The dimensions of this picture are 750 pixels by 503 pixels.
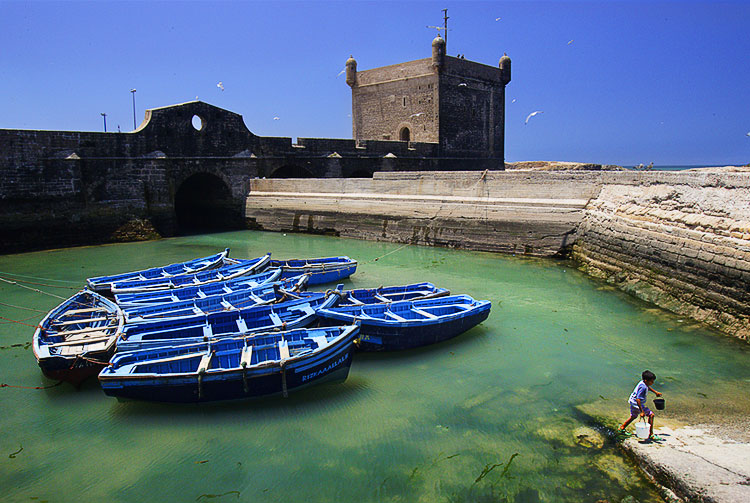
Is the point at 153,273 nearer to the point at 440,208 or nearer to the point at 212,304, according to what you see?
the point at 212,304

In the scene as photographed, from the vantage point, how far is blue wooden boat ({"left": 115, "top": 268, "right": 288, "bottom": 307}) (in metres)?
10.1

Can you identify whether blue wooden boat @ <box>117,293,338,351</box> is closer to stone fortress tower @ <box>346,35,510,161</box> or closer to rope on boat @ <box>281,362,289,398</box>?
rope on boat @ <box>281,362,289,398</box>

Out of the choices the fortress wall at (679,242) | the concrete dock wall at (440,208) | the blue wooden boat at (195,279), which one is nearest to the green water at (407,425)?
the fortress wall at (679,242)

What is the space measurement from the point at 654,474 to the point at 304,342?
453 cm

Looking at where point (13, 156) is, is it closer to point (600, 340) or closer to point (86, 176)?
point (86, 176)

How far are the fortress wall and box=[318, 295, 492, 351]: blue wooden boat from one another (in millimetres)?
4004

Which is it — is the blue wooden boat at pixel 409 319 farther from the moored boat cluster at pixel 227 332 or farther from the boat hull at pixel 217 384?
the boat hull at pixel 217 384

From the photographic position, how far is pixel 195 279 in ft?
39.2

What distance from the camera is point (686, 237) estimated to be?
406 inches

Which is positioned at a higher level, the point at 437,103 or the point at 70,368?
the point at 437,103

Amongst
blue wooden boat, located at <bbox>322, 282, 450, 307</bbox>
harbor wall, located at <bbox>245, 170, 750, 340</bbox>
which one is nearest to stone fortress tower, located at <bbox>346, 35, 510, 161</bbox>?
harbor wall, located at <bbox>245, 170, 750, 340</bbox>

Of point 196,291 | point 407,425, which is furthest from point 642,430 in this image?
point 196,291

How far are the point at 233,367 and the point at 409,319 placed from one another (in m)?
3.00

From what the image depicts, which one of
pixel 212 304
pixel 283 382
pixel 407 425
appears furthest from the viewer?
pixel 212 304
